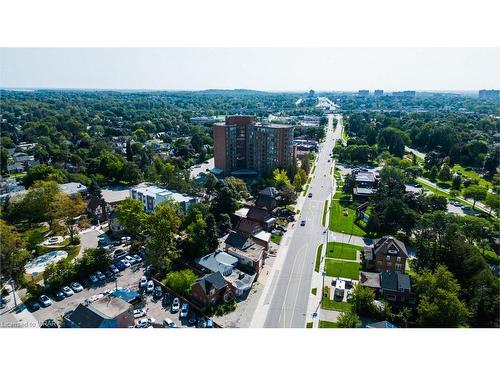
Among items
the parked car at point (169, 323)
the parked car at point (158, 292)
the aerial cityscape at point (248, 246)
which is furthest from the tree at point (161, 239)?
the parked car at point (169, 323)

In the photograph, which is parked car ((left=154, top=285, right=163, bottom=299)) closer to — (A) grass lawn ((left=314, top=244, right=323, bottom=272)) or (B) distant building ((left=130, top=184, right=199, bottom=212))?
(A) grass lawn ((left=314, top=244, right=323, bottom=272))

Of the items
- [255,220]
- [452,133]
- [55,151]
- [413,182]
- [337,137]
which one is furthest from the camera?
[337,137]

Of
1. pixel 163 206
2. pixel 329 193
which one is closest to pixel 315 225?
pixel 329 193

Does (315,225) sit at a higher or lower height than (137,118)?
lower

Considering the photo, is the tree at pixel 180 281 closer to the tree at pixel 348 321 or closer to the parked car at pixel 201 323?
the parked car at pixel 201 323

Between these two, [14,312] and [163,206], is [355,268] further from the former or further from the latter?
[14,312]

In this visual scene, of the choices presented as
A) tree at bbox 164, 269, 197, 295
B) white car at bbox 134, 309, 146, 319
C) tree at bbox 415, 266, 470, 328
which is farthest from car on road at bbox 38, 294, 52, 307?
tree at bbox 415, 266, 470, 328
